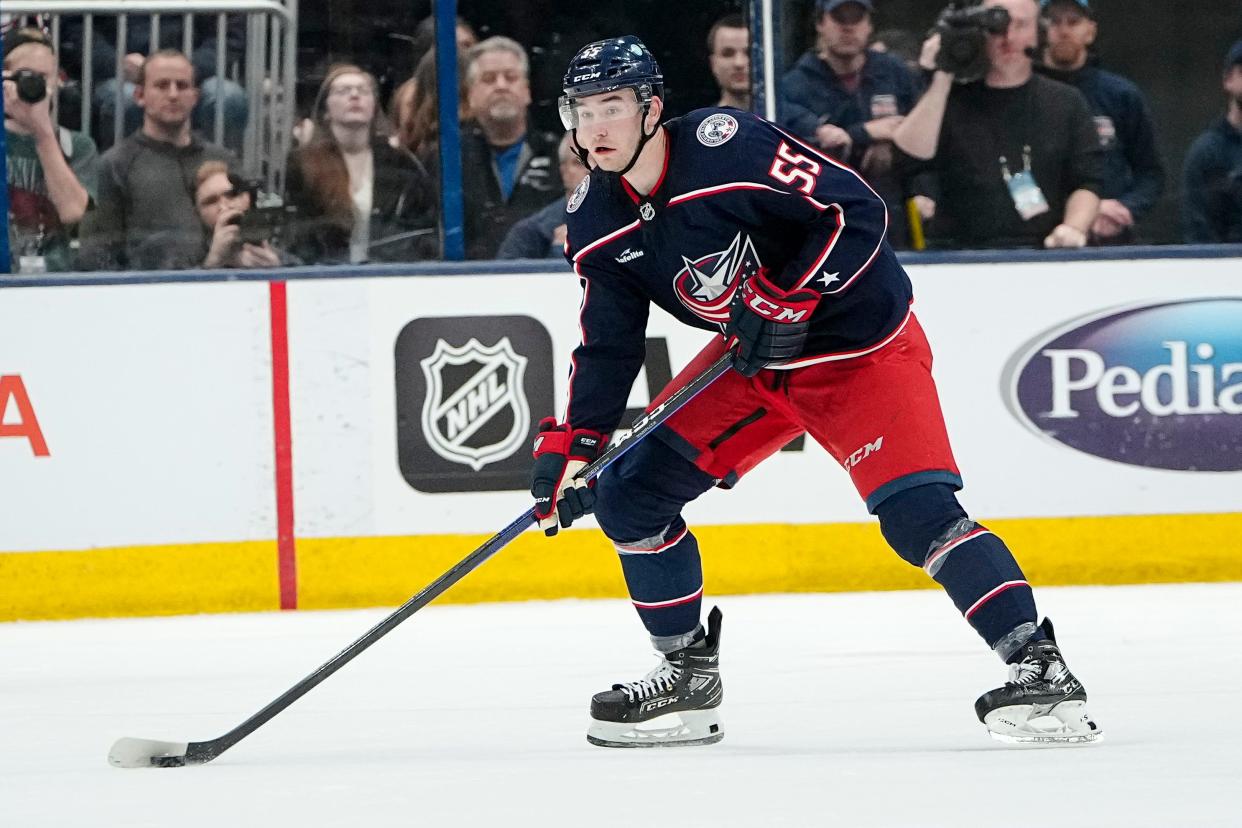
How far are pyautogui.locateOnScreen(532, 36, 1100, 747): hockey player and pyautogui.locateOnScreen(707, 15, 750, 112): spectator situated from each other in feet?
6.57

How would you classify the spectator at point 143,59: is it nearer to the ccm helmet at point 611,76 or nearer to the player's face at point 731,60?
the player's face at point 731,60

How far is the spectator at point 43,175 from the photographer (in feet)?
15.0

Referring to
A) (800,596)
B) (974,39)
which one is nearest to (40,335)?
(800,596)

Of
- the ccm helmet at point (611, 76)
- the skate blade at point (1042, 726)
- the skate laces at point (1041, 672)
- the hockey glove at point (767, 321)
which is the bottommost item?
the skate blade at point (1042, 726)

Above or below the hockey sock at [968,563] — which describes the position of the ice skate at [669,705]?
below

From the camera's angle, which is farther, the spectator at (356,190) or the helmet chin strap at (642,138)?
the spectator at (356,190)

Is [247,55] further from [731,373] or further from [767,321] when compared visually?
[767,321]

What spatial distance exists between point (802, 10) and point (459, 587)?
6.01 ft

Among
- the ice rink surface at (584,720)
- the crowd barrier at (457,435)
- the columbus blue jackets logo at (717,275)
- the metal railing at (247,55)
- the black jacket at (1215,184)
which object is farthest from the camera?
the black jacket at (1215,184)

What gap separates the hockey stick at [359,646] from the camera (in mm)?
2648

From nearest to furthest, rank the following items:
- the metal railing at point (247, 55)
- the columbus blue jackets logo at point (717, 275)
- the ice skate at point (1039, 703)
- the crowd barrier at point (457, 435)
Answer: the ice skate at point (1039, 703) < the columbus blue jackets logo at point (717, 275) < the crowd barrier at point (457, 435) < the metal railing at point (247, 55)

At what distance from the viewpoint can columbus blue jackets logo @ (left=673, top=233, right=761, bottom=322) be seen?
2689mm

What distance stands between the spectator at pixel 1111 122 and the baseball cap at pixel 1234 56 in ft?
0.83

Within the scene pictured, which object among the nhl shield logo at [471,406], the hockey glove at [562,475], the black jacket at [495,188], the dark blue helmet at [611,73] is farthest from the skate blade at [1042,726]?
the black jacket at [495,188]
